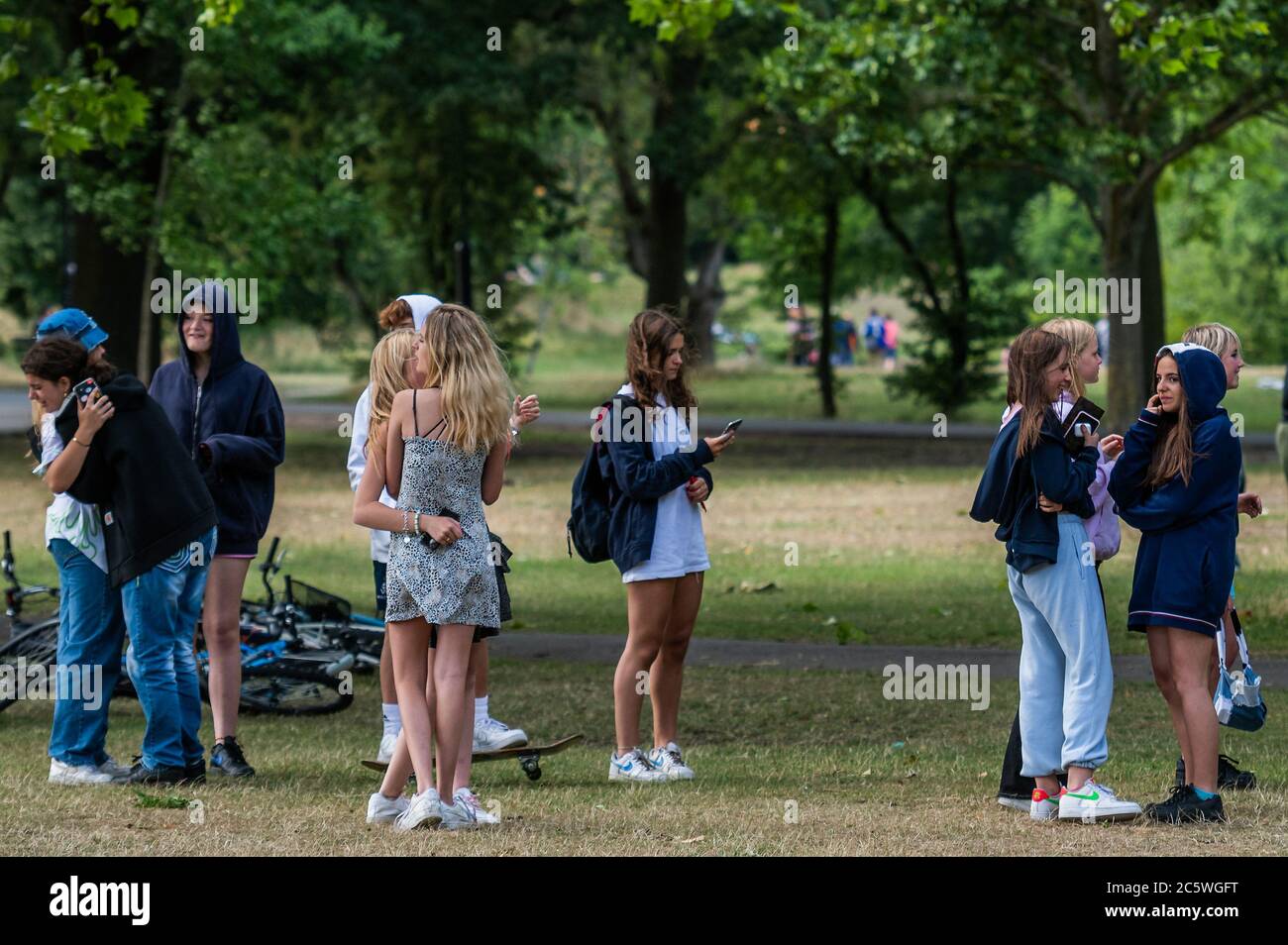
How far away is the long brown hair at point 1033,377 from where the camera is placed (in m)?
6.57

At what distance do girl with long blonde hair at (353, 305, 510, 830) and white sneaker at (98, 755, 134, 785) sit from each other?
57.8 inches

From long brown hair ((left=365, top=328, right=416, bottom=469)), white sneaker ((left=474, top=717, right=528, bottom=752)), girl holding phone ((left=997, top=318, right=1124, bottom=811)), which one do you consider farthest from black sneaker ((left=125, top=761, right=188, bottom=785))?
girl holding phone ((left=997, top=318, right=1124, bottom=811))

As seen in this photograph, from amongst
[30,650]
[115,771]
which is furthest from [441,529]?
[30,650]

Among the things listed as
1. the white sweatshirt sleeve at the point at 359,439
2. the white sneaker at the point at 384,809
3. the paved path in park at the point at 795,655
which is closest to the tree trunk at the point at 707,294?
the paved path in park at the point at 795,655

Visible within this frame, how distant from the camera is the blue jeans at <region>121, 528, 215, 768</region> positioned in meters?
7.34

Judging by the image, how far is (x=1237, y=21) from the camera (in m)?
16.2

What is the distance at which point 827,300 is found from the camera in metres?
35.1

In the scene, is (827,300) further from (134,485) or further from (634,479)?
(134,485)

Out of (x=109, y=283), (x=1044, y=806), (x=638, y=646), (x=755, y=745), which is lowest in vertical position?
(x=755, y=745)

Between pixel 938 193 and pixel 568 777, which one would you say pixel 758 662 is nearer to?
pixel 568 777

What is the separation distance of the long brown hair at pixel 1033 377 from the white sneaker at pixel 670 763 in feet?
6.53

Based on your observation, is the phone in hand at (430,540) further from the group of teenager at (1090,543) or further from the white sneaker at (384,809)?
the group of teenager at (1090,543)

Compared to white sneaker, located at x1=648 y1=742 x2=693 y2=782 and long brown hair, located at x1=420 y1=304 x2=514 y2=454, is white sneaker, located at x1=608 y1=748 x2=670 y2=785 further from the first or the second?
long brown hair, located at x1=420 y1=304 x2=514 y2=454

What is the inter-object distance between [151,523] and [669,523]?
6.60ft
